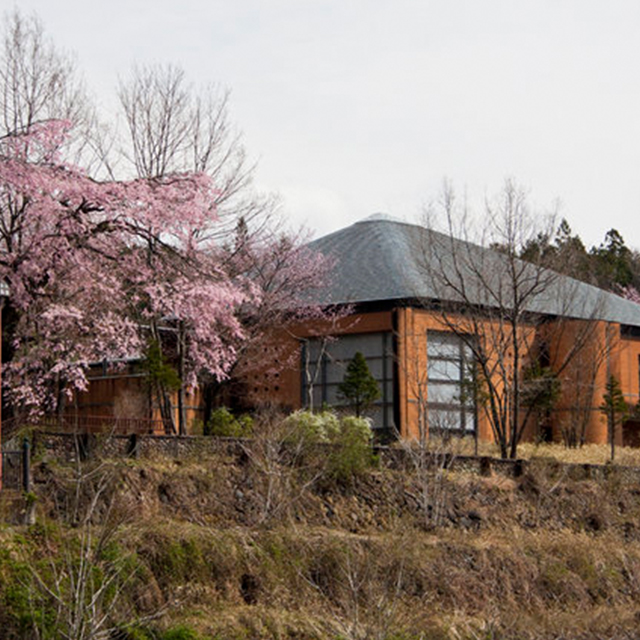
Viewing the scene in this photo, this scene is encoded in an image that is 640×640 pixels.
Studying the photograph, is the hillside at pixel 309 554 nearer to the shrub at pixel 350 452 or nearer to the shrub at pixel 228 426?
the shrub at pixel 350 452

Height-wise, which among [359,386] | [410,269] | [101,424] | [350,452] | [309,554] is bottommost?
[309,554]

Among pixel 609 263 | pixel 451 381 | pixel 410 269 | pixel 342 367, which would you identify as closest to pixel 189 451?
pixel 342 367

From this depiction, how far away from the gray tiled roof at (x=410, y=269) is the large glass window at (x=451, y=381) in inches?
51.8

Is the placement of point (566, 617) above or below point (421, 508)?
below

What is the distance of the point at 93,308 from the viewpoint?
86.4ft

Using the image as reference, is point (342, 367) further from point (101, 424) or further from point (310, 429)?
point (310, 429)

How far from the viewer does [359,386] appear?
102 ft

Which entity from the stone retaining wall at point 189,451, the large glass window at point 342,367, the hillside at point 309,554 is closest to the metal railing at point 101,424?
the stone retaining wall at point 189,451

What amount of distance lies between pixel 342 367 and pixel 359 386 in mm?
2362

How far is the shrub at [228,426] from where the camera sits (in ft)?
87.3

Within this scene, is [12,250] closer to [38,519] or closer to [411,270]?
[38,519]

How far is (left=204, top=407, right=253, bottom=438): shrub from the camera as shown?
87.3 ft

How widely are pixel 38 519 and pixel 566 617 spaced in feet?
31.0

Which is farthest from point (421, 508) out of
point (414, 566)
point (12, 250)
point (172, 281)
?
point (12, 250)
